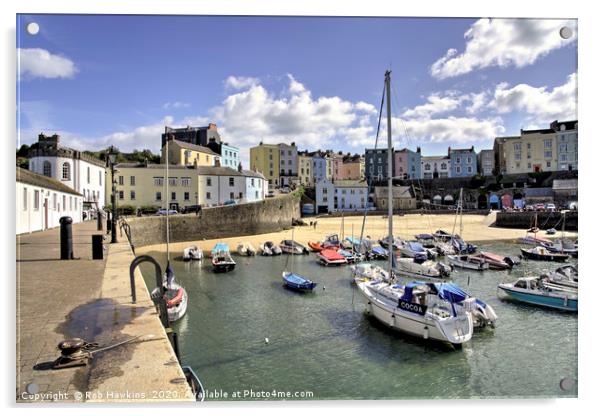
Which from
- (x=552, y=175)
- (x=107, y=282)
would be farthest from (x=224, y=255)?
(x=552, y=175)

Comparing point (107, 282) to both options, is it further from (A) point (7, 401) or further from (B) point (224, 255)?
(B) point (224, 255)

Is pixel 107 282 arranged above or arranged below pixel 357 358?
above

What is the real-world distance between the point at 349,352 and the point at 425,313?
2042 mm

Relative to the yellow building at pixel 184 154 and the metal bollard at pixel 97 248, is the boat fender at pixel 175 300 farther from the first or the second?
the yellow building at pixel 184 154

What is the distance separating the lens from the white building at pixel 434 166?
59.1 meters

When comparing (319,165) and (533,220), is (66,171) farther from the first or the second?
(319,165)

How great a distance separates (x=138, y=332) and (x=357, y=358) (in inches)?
179

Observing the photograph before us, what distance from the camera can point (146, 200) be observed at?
A: 105 ft

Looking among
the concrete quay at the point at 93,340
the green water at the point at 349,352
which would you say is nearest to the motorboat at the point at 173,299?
the green water at the point at 349,352

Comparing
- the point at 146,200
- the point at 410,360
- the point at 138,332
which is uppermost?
the point at 146,200

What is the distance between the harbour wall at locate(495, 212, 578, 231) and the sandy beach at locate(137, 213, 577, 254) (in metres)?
1.24

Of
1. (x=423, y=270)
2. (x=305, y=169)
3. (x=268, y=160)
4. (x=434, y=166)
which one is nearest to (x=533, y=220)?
(x=423, y=270)

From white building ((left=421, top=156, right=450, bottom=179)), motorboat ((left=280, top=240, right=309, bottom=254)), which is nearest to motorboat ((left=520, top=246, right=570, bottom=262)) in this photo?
motorboat ((left=280, top=240, right=309, bottom=254))

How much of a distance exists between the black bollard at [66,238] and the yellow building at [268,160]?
1731 inches
